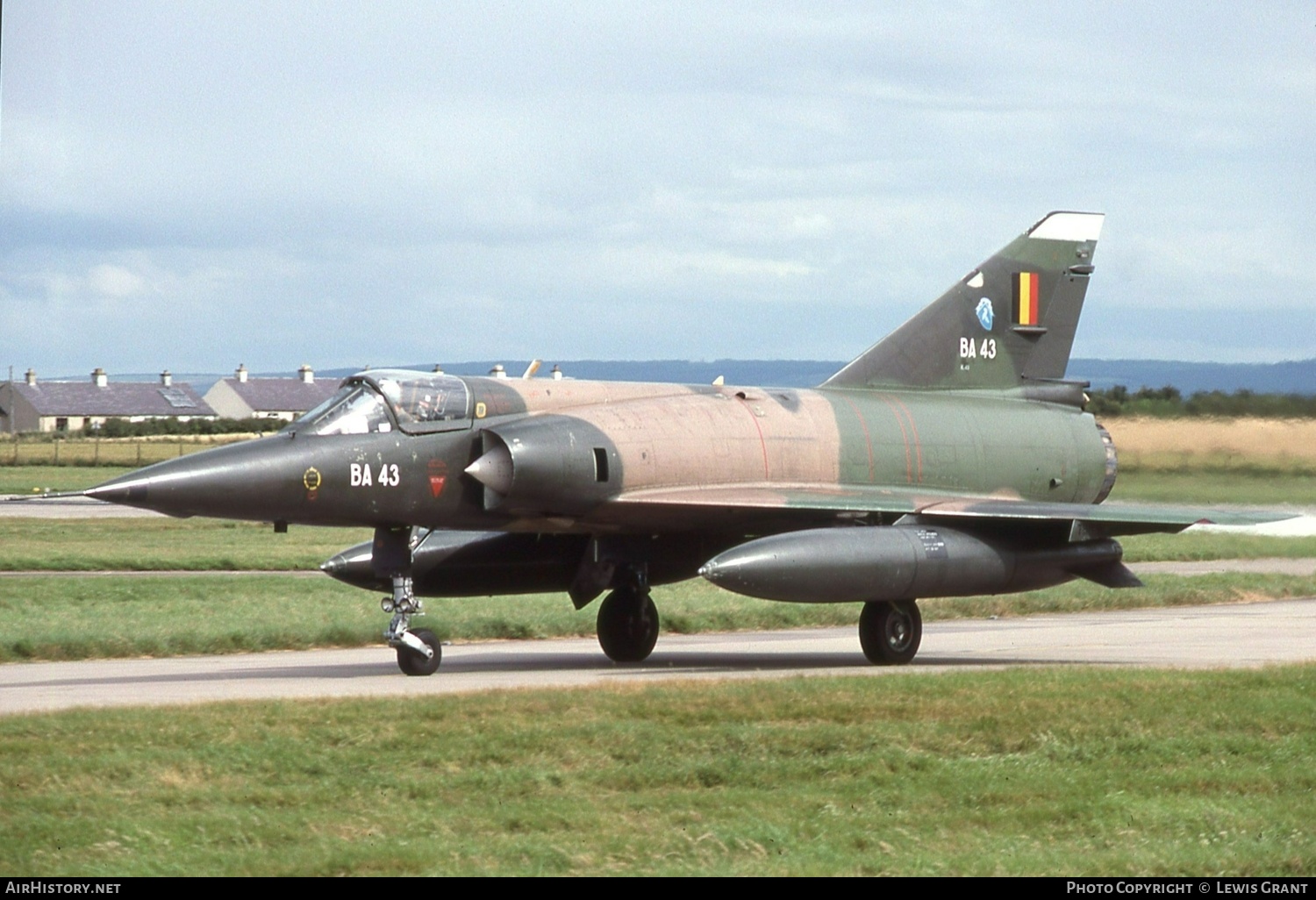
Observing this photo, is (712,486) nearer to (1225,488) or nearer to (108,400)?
(1225,488)

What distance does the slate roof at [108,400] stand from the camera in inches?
4343

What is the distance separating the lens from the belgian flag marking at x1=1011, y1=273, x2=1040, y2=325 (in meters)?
20.8

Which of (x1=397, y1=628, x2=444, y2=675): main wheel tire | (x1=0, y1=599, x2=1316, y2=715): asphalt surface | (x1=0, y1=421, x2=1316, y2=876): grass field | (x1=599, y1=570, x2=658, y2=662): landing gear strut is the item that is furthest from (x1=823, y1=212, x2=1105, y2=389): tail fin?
(x1=397, y1=628, x2=444, y2=675): main wheel tire

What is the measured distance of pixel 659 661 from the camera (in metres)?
18.4

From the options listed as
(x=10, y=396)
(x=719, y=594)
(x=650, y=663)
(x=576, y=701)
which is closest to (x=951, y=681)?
(x=576, y=701)

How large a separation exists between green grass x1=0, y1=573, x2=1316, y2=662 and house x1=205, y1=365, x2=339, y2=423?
80704mm

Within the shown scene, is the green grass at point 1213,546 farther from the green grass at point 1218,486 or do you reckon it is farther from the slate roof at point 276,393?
the slate roof at point 276,393

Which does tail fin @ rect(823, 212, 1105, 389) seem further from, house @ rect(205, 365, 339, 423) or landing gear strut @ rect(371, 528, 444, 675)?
house @ rect(205, 365, 339, 423)

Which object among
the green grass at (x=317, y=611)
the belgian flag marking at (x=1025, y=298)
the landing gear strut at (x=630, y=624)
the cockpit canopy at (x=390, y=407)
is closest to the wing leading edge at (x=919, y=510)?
the landing gear strut at (x=630, y=624)

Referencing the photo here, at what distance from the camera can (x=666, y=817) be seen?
9188 millimetres

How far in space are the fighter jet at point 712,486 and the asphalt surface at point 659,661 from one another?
0.75 metres

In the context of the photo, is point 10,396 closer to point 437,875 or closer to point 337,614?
point 337,614

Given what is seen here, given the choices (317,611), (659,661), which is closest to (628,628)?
(659,661)

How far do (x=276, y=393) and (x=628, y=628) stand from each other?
3906 inches
